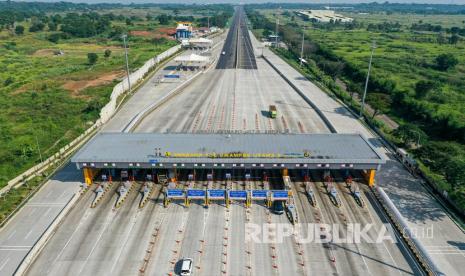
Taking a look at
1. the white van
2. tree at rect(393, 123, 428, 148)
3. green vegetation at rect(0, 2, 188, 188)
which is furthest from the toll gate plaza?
green vegetation at rect(0, 2, 188, 188)

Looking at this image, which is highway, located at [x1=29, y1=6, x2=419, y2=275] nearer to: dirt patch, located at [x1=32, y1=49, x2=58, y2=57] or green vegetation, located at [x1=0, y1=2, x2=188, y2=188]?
green vegetation, located at [x1=0, y1=2, x2=188, y2=188]

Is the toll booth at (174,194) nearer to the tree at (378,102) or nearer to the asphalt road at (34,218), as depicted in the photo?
the asphalt road at (34,218)

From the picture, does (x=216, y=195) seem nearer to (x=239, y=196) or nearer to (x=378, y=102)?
(x=239, y=196)

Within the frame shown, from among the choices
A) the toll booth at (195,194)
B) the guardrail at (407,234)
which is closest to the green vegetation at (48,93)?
the toll booth at (195,194)

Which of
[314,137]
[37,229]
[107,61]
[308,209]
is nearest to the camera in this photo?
[37,229]

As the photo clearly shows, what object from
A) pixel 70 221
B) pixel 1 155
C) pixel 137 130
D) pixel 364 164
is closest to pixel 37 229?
pixel 70 221

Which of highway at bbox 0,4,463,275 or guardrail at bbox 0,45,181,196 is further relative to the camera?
guardrail at bbox 0,45,181,196

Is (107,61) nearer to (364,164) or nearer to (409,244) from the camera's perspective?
(364,164)
